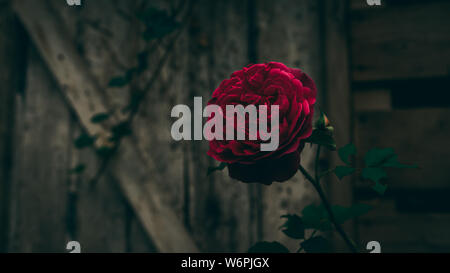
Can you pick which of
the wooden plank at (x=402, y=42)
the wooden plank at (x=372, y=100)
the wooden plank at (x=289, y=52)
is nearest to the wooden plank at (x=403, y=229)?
the wooden plank at (x=289, y=52)

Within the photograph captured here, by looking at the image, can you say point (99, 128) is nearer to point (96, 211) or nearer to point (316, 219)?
point (96, 211)

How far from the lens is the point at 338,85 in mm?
999

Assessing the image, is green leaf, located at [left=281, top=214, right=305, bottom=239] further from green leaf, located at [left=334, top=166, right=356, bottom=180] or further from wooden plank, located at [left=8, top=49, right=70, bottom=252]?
wooden plank, located at [left=8, top=49, right=70, bottom=252]

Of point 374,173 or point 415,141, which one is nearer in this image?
point 374,173

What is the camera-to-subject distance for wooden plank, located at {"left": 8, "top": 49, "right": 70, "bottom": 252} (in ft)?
3.61

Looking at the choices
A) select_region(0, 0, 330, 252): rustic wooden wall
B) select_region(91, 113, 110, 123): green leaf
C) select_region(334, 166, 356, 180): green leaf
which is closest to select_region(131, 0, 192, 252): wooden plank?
select_region(0, 0, 330, 252): rustic wooden wall

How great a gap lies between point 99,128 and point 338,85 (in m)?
0.85

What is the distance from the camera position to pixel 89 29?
1.13 meters

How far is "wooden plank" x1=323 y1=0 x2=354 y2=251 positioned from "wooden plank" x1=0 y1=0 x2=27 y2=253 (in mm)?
1148

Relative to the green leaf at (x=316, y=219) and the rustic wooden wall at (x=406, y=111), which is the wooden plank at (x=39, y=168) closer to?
the green leaf at (x=316, y=219)

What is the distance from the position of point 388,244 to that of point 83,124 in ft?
3.69

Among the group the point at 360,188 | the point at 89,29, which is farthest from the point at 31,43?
the point at 360,188

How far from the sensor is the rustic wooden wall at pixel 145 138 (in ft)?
3.43

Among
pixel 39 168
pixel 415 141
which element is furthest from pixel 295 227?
pixel 39 168
